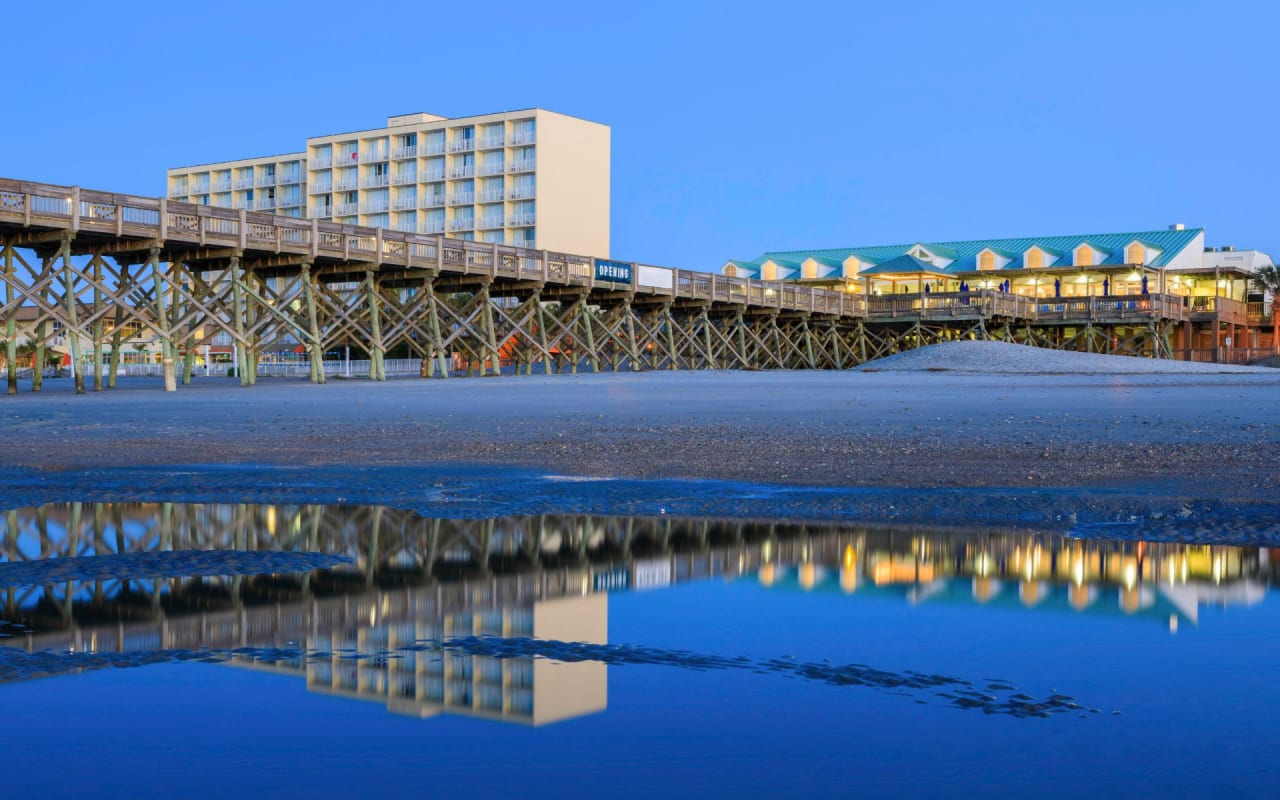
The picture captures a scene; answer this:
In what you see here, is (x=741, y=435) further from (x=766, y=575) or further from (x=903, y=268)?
(x=903, y=268)

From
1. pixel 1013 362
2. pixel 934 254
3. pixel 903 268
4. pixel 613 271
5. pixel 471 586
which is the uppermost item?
pixel 934 254

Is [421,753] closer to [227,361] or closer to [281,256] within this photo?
[281,256]

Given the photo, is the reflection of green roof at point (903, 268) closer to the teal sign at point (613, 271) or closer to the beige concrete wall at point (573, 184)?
the teal sign at point (613, 271)

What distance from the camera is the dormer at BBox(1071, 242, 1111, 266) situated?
254 ft

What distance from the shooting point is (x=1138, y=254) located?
247 feet

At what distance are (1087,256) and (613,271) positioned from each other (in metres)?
42.1

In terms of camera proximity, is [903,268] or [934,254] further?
[934,254]

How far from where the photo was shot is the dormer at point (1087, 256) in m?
77.4

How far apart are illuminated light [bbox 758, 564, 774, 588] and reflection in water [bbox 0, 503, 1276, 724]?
0.06ft

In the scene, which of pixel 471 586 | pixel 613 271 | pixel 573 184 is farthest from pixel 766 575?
pixel 573 184

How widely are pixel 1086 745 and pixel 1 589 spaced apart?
411 centimetres

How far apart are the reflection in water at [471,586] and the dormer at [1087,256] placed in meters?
75.1

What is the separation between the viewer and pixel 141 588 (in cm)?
525

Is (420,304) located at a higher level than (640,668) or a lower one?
higher
